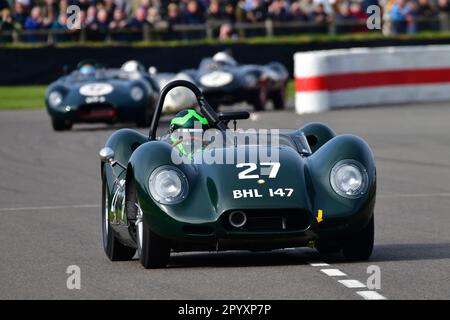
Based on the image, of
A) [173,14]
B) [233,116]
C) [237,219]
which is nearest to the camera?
[237,219]

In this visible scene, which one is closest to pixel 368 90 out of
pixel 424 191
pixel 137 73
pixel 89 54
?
pixel 137 73

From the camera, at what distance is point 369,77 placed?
86.8 ft

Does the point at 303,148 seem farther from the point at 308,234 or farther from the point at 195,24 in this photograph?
the point at 195,24

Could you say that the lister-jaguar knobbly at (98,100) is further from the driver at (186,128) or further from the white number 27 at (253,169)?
the white number 27 at (253,169)

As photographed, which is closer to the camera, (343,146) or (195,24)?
(343,146)

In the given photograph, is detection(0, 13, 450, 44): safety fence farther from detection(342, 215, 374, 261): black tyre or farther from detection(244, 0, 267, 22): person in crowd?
detection(342, 215, 374, 261): black tyre

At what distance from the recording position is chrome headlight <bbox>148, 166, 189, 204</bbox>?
8328 millimetres

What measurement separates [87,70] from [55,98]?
936mm

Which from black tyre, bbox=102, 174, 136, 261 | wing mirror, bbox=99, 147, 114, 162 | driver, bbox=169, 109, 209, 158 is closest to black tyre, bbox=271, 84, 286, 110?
driver, bbox=169, 109, 209, 158

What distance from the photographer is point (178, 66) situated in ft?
103

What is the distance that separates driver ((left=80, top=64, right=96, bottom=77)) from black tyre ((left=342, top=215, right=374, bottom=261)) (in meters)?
15.0

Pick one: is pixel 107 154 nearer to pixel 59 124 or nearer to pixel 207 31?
pixel 59 124

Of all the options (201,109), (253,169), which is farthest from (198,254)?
(253,169)

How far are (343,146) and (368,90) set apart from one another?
18.0 metres
